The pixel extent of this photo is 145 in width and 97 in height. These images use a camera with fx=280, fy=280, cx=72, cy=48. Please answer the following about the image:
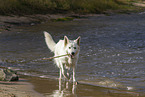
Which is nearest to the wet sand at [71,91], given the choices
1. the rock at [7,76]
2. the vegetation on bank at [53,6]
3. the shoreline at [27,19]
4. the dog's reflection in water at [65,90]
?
the dog's reflection in water at [65,90]

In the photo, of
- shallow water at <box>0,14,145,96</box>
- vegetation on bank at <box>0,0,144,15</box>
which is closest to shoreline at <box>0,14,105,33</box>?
vegetation on bank at <box>0,0,144,15</box>

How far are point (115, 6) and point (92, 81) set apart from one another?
43103 millimetres

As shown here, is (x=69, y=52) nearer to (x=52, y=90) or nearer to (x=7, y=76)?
(x=52, y=90)

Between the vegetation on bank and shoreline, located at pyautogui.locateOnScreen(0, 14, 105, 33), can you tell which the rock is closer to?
shoreline, located at pyautogui.locateOnScreen(0, 14, 105, 33)

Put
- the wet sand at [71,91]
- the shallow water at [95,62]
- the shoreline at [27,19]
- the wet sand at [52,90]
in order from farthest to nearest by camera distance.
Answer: the shoreline at [27,19] < the shallow water at [95,62] < the wet sand at [71,91] < the wet sand at [52,90]

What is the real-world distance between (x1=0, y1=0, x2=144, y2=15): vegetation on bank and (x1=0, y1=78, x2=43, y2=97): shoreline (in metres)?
19.2

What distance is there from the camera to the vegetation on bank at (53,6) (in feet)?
90.9

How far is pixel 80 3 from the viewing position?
137 feet

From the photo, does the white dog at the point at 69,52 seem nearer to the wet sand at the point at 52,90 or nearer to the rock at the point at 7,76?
the wet sand at the point at 52,90

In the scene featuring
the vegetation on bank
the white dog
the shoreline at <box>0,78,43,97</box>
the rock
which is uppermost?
the vegetation on bank

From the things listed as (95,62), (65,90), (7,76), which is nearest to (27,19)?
(95,62)

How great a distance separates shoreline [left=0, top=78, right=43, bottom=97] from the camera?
240 inches

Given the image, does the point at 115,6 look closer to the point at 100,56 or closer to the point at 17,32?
the point at 17,32

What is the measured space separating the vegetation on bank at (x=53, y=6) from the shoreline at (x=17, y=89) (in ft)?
63.1
